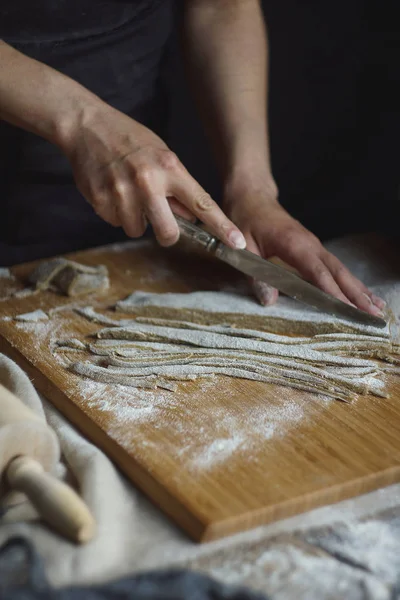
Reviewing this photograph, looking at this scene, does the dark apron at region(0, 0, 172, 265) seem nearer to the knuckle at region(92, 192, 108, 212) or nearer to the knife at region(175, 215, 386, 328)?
the knuckle at region(92, 192, 108, 212)

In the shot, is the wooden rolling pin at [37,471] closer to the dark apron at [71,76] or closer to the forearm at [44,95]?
the forearm at [44,95]

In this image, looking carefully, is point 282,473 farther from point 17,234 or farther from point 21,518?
point 17,234

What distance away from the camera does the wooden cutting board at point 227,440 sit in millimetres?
1436

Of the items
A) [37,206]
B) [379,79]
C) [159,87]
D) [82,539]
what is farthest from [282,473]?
[379,79]

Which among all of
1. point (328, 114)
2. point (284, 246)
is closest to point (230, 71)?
point (284, 246)

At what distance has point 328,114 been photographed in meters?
3.92

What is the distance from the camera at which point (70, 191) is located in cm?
285

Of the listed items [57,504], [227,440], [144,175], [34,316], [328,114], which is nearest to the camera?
[57,504]

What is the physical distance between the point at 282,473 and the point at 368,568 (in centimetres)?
25

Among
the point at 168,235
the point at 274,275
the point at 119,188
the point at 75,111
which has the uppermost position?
the point at 75,111

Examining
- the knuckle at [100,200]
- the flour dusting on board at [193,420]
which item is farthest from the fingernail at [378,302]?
the knuckle at [100,200]

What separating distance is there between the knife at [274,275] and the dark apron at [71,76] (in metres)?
0.84

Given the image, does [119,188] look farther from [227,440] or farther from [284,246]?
[227,440]

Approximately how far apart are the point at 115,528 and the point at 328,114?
9.73 feet
